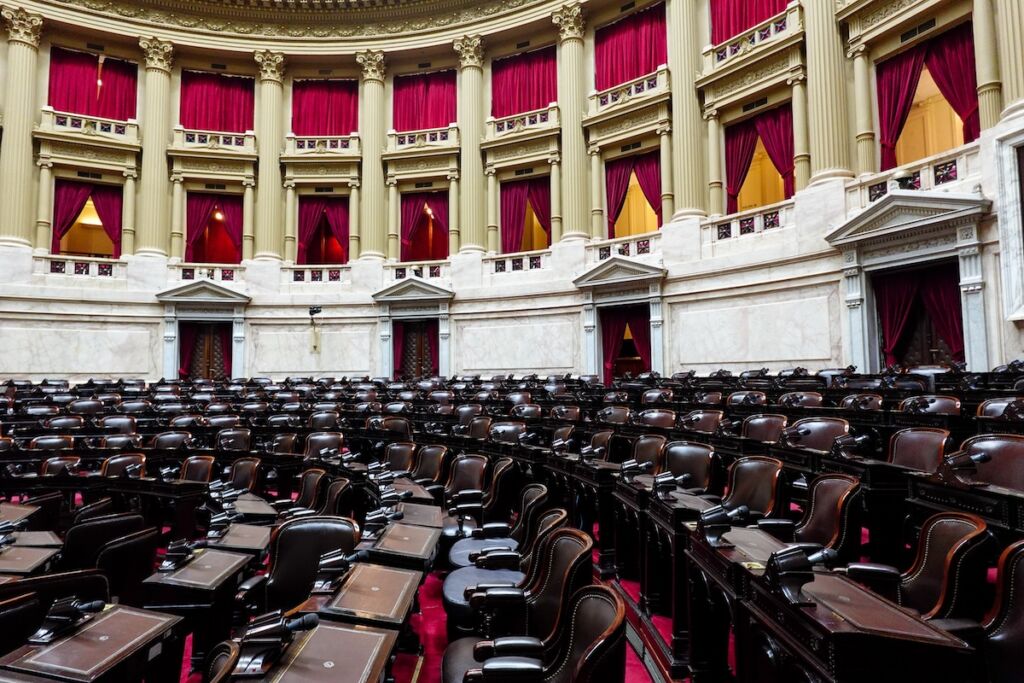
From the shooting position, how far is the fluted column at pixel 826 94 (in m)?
10.5

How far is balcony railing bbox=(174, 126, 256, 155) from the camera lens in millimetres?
16547

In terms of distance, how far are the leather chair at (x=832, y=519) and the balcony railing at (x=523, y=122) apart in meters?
13.3

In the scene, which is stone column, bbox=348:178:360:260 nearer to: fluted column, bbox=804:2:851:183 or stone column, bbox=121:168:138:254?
stone column, bbox=121:168:138:254

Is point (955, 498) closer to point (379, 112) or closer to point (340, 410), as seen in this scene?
point (340, 410)

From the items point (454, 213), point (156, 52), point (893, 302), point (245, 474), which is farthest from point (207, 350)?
point (893, 302)

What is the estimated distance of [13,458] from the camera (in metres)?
6.59

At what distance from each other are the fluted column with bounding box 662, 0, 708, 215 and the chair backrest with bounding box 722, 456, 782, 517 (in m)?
9.61

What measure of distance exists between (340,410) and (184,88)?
12.8 metres

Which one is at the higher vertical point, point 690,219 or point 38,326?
point 690,219

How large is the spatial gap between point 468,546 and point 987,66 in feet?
33.0

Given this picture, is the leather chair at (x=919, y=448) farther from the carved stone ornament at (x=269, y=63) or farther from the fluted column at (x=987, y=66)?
the carved stone ornament at (x=269, y=63)

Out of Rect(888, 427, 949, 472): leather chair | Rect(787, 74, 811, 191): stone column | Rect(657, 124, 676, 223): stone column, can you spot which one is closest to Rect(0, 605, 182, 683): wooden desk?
Rect(888, 427, 949, 472): leather chair

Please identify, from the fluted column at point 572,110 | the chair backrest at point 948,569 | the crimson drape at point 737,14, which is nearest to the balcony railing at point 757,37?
the crimson drape at point 737,14

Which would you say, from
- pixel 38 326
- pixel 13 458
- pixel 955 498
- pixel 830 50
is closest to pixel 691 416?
pixel 955 498
